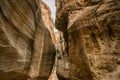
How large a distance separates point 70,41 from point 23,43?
7.52ft

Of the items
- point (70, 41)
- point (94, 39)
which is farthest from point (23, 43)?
point (94, 39)

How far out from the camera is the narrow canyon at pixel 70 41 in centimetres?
629

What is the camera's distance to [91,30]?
6.93 m

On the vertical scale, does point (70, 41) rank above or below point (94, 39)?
above

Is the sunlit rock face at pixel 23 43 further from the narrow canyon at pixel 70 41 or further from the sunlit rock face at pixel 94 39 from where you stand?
the sunlit rock face at pixel 94 39

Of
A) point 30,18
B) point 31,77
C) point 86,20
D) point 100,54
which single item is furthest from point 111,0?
point 31,77

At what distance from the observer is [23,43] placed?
8.13 meters

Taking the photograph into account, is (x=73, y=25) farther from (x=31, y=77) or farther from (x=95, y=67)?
(x=31, y=77)

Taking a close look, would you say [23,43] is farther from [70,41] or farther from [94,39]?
[94,39]

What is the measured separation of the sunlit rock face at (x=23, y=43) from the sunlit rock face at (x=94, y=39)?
1742 millimetres

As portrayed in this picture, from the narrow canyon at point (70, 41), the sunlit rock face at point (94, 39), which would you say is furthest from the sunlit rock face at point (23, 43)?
the sunlit rock face at point (94, 39)

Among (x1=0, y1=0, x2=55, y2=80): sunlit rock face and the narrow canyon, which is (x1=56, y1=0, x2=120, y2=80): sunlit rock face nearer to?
the narrow canyon

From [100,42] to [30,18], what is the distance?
393 cm

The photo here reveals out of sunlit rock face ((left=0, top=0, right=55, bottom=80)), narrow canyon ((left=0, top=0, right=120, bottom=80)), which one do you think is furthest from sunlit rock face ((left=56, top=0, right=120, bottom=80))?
sunlit rock face ((left=0, top=0, right=55, bottom=80))
